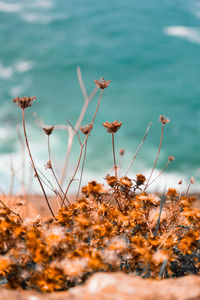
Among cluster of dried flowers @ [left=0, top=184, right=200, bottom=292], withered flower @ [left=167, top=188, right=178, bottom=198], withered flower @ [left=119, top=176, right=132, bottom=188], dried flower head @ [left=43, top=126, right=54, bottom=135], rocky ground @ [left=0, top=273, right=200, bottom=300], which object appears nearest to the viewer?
rocky ground @ [left=0, top=273, right=200, bottom=300]

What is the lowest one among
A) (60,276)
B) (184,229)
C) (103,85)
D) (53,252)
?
(60,276)

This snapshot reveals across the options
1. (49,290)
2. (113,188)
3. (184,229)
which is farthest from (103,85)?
(49,290)

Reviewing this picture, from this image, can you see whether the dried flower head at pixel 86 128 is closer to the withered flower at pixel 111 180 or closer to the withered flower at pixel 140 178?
the withered flower at pixel 111 180

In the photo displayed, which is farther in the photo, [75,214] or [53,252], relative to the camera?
[75,214]

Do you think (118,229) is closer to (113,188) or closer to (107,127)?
(113,188)

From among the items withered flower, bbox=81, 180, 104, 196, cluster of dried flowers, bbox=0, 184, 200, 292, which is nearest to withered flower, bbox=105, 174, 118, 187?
cluster of dried flowers, bbox=0, 184, 200, 292

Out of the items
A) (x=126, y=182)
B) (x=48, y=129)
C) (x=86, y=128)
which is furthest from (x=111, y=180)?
(x=48, y=129)

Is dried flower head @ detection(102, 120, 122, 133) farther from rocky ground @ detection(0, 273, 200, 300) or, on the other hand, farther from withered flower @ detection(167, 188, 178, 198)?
rocky ground @ detection(0, 273, 200, 300)

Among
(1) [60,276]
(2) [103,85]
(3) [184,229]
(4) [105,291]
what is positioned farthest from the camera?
(2) [103,85]

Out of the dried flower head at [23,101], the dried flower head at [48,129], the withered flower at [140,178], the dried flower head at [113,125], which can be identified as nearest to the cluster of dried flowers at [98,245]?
the withered flower at [140,178]
